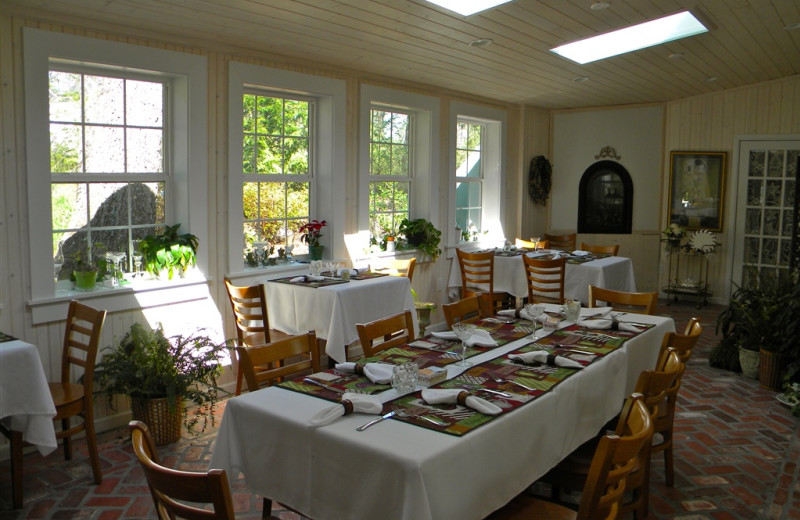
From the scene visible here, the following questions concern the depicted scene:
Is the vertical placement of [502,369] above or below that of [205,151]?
below

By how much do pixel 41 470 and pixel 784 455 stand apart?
15.0 feet

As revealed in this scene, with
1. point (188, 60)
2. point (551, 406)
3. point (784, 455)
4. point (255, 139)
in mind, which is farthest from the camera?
point (255, 139)

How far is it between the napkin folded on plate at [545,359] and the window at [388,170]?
13.7 ft

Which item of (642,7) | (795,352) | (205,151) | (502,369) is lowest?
(795,352)

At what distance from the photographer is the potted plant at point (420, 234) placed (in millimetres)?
7508

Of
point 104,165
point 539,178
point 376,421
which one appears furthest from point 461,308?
point 539,178

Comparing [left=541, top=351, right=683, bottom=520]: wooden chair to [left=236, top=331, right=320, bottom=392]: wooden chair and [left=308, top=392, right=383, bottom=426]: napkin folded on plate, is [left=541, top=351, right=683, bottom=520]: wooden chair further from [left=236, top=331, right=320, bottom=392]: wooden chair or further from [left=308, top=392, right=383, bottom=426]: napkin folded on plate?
[left=236, top=331, right=320, bottom=392]: wooden chair

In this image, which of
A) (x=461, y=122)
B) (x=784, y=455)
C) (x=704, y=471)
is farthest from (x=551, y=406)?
(x=461, y=122)

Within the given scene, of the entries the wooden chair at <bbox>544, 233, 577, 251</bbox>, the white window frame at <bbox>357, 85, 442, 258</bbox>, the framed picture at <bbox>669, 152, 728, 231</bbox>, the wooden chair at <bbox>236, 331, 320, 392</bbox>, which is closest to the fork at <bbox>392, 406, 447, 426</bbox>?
the wooden chair at <bbox>236, 331, 320, 392</bbox>

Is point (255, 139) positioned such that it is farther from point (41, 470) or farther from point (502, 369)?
point (502, 369)

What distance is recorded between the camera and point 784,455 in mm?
4312

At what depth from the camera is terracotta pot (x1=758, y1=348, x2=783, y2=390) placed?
18.1 ft

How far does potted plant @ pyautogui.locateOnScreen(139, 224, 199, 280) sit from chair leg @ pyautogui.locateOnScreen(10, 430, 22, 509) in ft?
5.72

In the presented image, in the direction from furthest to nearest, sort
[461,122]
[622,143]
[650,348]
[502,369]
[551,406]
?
[622,143] < [461,122] < [650,348] < [502,369] < [551,406]
